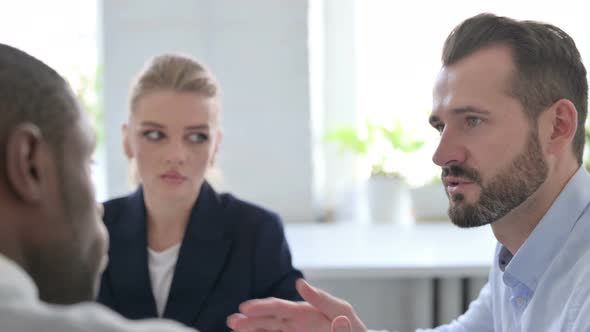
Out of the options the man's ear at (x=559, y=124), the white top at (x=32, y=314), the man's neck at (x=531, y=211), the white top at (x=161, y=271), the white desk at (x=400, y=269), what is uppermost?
the white top at (x=32, y=314)

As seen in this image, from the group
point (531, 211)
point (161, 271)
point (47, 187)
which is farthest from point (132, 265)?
point (47, 187)

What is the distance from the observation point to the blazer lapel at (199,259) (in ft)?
5.86

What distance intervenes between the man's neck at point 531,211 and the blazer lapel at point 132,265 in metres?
0.86

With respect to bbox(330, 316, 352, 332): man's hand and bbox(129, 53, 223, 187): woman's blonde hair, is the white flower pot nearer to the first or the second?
bbox(129, 53, 223, 187): woman's blonde hair

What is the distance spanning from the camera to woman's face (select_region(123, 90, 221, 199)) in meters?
1.86

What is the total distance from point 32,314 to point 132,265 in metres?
1.32

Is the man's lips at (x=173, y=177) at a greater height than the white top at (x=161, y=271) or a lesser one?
greater

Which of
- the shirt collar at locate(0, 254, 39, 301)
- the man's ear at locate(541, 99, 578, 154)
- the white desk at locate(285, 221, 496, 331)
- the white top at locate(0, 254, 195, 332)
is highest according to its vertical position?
the shirt collar at locate(0, 254, 39, 301)

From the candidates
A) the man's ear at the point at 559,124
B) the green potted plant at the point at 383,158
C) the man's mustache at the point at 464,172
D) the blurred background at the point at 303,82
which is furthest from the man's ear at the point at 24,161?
the green potted plant at the point at 383,158

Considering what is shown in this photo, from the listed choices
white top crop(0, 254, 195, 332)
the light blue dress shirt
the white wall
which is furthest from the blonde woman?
white top crop(0, 254, 195, 332)

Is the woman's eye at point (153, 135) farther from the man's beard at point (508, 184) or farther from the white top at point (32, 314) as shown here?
the white top at point (32, 314)

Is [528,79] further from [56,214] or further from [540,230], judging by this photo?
[56,214]

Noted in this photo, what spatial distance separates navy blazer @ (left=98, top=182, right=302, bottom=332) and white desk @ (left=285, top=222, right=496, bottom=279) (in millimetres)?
381

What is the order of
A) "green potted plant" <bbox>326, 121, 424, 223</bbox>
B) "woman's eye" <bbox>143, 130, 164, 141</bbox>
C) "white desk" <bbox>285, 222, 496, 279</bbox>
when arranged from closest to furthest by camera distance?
"woman's eye" <bbox>143, 130, 164, 141</bbox> < "white desk" <bbox>285, 222, 496, 279</bbox> < "green potted plant" <bbox>326, 121, 424, 223</bbox>
